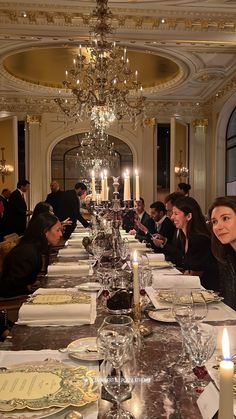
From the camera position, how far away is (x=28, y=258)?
3078 millimetres

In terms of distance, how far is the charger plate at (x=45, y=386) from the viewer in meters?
1.03

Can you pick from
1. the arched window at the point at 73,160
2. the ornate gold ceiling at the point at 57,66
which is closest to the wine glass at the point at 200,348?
the ornate gold ceiling at the point at 57,66

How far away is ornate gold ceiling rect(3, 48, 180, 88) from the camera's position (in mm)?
8508

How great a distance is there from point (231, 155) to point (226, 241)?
8321 millimetres

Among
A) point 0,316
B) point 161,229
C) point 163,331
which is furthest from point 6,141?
point 163,331

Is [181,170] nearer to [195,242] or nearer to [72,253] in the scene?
[72,253]

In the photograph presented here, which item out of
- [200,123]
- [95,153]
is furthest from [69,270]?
[200,123]

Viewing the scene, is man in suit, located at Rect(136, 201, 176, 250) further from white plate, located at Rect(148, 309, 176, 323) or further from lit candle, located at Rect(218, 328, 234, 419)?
lit candle, located at Rect(218, 328, 234, 419)

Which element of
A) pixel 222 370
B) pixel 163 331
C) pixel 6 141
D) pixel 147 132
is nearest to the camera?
pixel 222 370

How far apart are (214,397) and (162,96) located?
10.3 meters

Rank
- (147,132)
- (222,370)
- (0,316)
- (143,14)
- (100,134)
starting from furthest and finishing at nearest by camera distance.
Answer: (147,132), (100,134), (143,14), (0,316), (222,370)

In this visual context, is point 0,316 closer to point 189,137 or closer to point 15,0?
point 15,0

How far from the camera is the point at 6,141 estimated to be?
390 inches

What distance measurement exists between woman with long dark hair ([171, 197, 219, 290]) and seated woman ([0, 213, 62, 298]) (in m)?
1.01
